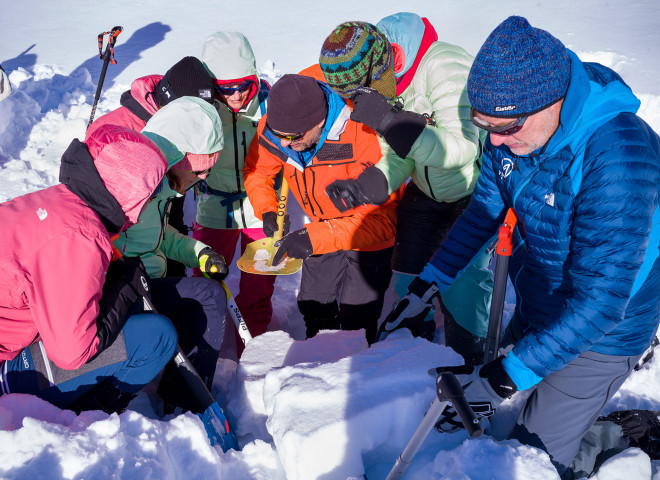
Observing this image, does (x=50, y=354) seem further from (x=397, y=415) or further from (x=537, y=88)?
(x=537, y=88)

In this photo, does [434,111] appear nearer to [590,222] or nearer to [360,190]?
[360,190]

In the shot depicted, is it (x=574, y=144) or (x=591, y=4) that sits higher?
(x=591, y=4)

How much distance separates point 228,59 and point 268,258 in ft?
4.39

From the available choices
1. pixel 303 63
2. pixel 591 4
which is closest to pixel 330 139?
pixel 303 63

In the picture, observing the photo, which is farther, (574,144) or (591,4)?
(591,4)

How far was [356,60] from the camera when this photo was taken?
2586mm

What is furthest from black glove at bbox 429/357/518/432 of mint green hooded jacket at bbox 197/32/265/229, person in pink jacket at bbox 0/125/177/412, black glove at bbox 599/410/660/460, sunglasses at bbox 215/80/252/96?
sunglasses at bbox 215/80/252/96

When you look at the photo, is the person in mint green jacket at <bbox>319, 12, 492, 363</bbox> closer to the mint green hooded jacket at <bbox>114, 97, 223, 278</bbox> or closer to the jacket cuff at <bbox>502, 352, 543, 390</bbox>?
the mint green hooded jacket at <bbox>114, 97, 223, 278</bbox>

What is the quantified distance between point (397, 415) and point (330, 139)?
1.49 meters

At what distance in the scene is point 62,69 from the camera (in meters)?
7.55

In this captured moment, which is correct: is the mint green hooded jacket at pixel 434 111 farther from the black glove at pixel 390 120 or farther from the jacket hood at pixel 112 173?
the jacket hood at pixel 112 173

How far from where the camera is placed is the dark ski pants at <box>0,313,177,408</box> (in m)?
1.97

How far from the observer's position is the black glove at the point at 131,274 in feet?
7.27

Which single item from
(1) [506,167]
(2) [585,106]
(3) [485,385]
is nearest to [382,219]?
(1) [506,167]
